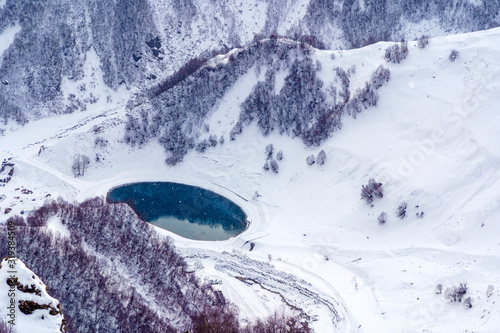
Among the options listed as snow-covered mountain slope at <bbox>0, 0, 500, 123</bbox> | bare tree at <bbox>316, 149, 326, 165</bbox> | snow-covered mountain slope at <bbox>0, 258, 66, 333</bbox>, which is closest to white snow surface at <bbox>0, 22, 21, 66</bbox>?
snow-covered mountain slope at <bbox>0, 0, 500, 123</bbox>

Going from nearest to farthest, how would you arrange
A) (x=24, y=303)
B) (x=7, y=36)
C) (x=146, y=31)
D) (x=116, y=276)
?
1. (x=24, y=303)
2. (x=116, y=276)
3. (x=7, y=36)
4. (x=146, y=31)


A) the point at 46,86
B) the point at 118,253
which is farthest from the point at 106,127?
the point at 118,253

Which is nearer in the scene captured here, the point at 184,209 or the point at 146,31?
the point at 184,209

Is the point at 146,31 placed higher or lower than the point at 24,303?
higher

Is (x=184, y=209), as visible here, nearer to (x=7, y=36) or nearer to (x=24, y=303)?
(x=24, y=303)

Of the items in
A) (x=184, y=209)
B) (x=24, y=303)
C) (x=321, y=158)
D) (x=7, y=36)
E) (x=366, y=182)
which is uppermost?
(x=7, y=36)

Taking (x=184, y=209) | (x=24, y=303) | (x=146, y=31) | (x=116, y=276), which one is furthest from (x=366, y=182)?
(x=146, y=31)

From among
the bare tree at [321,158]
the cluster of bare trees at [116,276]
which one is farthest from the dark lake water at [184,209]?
the bare tree at [321,158]

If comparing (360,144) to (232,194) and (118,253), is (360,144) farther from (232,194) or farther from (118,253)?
(118,253)
